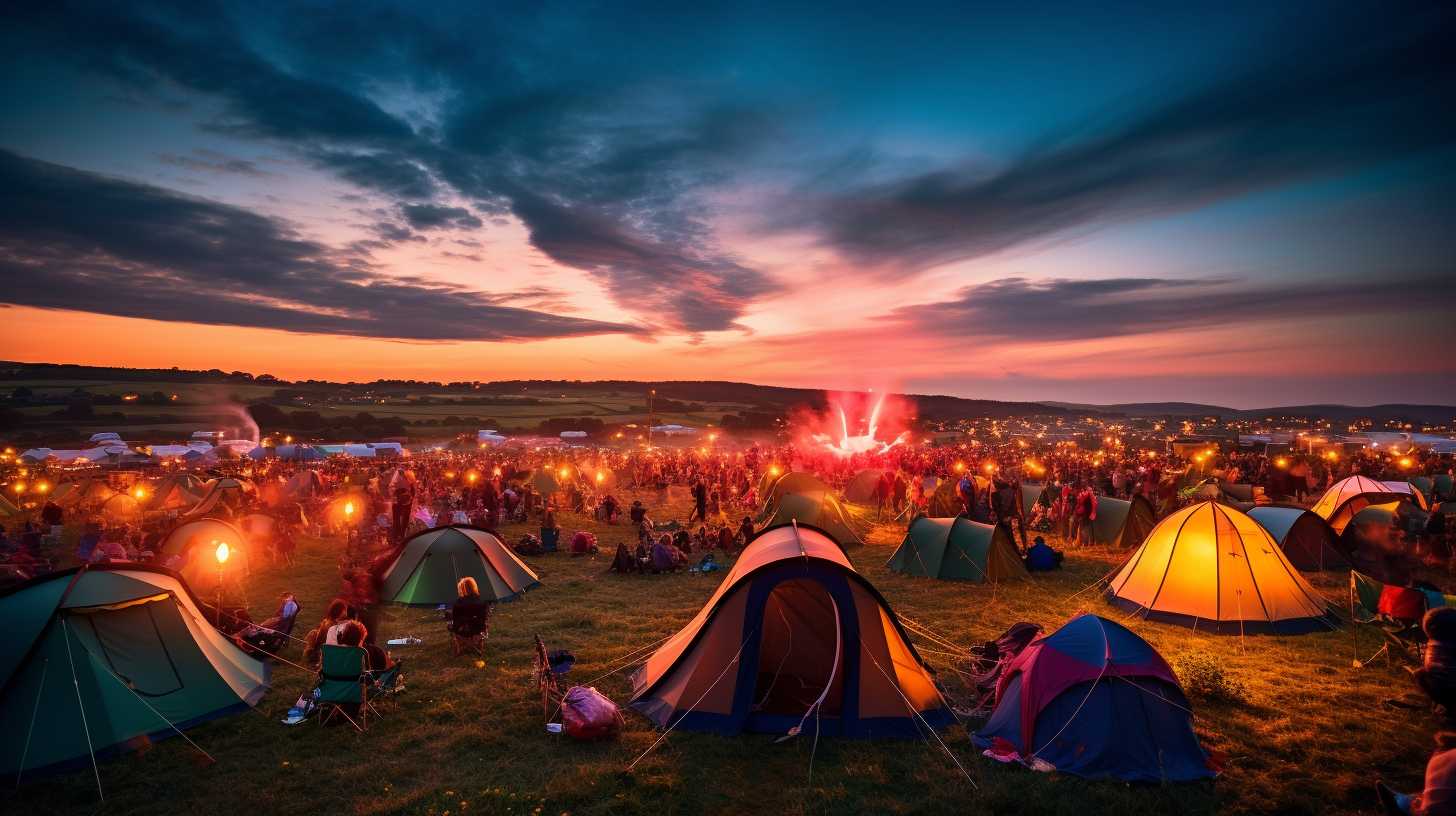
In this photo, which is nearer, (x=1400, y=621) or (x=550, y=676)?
(x=550, y=676)

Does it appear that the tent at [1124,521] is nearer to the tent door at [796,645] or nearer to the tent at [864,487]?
the tent at [864,487]

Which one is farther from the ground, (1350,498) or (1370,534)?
(1350,498)

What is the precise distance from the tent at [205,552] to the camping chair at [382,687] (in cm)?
885

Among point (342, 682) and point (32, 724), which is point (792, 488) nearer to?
point (342, 682)

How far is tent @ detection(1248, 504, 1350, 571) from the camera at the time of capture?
51.4 feet

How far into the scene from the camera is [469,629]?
10367 mm

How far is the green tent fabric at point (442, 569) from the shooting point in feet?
44.3

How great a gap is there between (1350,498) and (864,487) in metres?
15.8

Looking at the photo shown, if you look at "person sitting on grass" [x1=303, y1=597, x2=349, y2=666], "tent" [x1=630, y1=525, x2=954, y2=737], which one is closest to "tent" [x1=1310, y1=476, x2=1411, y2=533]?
"tent" [x1=630, y1=525, x2=954, y2=737]

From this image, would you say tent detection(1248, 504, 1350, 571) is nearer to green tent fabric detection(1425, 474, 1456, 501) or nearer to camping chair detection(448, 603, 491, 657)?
camping chair detection(448, 603, 491, 657)

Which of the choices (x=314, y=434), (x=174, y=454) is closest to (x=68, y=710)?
(x=174, y=454)

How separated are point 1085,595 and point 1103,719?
310 inches

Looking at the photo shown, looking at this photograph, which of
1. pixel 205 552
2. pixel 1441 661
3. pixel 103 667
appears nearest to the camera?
pixel 1441 661

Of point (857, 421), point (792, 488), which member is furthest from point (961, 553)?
point (857, 421)
